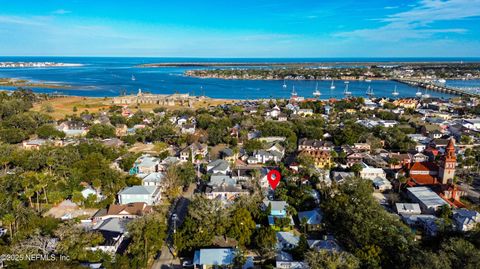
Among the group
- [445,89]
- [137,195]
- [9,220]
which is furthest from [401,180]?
[445,89]

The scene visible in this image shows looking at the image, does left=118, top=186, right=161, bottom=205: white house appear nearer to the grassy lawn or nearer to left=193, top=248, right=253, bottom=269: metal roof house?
left=193, top=248, right=253, bottom=269: metal roof house

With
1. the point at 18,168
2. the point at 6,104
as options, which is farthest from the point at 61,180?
the point at 6,104

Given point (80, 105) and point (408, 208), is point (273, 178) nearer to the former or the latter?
point (408, 208)

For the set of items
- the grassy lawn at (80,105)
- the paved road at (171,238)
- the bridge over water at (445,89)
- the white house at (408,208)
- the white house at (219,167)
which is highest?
the bridge over water at (445,89)

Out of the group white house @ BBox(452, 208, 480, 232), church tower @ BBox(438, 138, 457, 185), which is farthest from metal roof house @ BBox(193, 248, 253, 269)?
church tower @ BBox(438, 138, 457, 185)

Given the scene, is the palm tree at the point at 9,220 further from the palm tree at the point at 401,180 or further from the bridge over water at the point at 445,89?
the bridge over water at the point at 445,89

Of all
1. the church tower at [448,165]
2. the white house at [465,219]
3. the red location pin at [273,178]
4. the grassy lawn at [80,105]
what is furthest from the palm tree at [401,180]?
the grassy lawn at [80,105]
